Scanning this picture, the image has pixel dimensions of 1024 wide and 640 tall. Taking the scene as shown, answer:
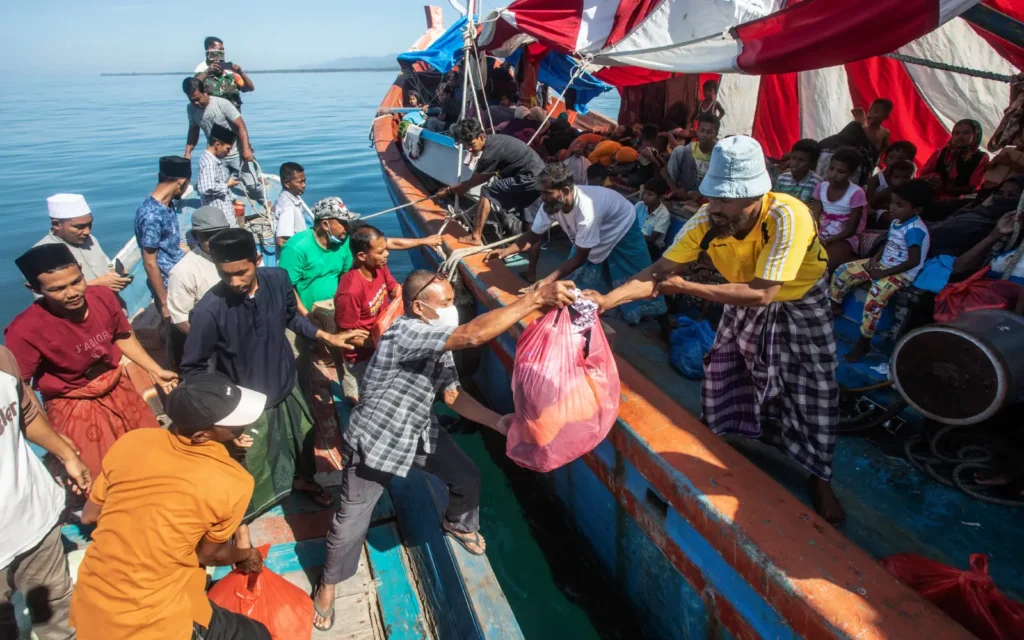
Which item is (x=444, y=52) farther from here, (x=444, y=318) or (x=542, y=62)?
(x=444, y=318)

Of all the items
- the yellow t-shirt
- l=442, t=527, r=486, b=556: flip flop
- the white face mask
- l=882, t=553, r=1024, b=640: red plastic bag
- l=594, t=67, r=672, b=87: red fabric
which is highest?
l=594, t=67, r=672, b=87: red fabric

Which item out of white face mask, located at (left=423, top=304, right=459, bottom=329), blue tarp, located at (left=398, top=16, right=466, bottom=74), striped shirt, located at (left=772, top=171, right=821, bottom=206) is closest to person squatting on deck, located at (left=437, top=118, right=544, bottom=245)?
striped shirt, located at (left=772, top=171, right=821, bottom=206)

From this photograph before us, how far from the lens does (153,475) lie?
1774 mm

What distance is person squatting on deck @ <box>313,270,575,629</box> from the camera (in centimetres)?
225

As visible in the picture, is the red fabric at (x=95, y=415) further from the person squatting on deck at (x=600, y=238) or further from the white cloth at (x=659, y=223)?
the white cloth at (x=659, y=223)

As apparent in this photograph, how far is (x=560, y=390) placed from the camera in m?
2.16

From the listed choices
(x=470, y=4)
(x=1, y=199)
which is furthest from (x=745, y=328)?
(x=1, y=199)

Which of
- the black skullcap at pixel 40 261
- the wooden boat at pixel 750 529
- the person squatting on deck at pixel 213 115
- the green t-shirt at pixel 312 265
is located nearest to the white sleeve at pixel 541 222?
the wooden boat at pixel 750 529

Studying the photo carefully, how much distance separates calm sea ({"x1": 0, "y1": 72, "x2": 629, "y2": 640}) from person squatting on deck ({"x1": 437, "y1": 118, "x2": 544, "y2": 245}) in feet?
6.76

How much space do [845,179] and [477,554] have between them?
130 inches

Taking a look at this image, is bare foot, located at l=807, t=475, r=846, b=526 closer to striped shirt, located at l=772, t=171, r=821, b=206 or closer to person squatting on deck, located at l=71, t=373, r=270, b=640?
person squatting on deck, located at l=71, t=373, r=270, b=640

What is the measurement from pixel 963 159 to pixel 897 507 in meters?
3.39

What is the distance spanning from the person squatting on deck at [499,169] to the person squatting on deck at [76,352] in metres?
2.83

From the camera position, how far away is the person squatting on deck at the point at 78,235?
3536 mm
